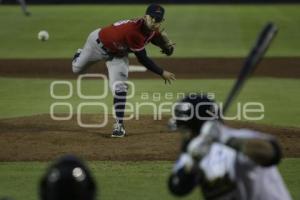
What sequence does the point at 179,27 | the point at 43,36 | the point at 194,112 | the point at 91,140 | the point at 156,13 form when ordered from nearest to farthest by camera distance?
the point at 194,112 → the point at 156,13 → the point at 91,140 → the point at 43,36 → the point at 179,27

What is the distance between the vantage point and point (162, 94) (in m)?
14.9

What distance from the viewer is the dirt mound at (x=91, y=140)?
31.4ft

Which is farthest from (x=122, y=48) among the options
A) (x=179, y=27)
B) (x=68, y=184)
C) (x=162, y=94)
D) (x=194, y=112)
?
(x=179, y=27)

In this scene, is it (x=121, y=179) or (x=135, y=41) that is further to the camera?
(x=135, y=41)

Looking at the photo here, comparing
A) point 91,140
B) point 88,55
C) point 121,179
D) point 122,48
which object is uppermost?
point 122,48

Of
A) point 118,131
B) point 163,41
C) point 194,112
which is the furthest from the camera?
point 163,41

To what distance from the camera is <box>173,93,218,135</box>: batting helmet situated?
4.36m

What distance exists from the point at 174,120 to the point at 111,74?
20.3ft

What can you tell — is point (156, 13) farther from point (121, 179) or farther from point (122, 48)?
point (121, 179)

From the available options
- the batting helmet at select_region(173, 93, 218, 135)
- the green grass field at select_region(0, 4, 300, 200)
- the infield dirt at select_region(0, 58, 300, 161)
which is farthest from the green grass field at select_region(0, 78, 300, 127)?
the batting helmet at select_region(173, 93, 218, 135)

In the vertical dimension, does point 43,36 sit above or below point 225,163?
above

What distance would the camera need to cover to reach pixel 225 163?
12.5 feet

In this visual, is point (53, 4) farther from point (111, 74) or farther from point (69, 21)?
point (111, 74)

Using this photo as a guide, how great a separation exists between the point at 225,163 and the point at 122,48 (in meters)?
6.89
